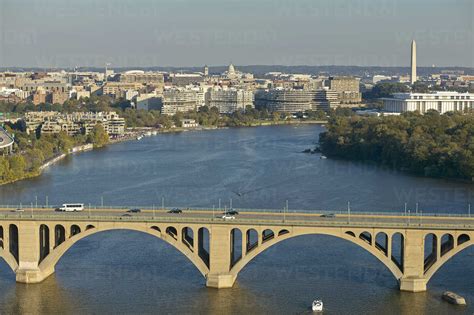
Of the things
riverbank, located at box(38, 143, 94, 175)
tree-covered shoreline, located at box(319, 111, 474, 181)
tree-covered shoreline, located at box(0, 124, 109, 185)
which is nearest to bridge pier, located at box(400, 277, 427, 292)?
tree-covered shoreline, located at box(319, 111, 474, 181)

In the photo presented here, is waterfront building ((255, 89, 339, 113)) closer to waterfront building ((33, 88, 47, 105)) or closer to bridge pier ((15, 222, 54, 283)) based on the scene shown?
waterfront building ((33, 88, 47, 105))

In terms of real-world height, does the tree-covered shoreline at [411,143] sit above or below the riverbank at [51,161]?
above

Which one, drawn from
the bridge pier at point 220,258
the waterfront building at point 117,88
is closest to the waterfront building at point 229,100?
the waterfront building at point 117,88

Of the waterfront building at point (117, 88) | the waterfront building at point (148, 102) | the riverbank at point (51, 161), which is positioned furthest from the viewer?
the waterfront building at point (117, 88)

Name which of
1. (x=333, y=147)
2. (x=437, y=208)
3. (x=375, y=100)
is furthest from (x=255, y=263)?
(x=375, y=100)

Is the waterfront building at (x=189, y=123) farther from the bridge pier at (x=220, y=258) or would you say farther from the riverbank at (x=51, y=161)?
the bridge pier at (x=220, y=258)
